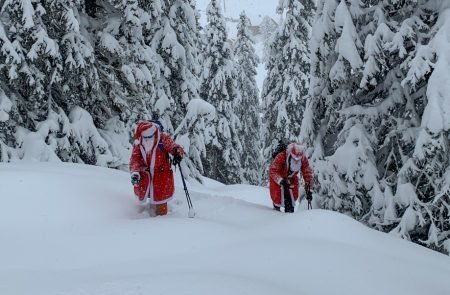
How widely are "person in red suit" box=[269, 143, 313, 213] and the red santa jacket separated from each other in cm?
249

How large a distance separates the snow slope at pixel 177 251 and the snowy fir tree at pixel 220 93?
19.7m

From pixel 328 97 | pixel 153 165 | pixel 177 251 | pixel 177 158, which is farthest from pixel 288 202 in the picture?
pixel 177 251

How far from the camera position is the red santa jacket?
24.0 ft

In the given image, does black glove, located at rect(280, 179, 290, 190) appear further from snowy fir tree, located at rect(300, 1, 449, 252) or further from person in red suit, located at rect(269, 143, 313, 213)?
snowy fir tree, located at rect(300, 1, 449, 252)

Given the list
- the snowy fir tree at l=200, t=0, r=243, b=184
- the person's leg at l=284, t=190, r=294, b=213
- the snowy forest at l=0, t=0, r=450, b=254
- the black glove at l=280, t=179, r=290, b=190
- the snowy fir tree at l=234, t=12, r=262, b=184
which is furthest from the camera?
the snowy fir tree at l=234, t=12, r=262, b=184

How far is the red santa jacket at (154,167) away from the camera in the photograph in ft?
24.0

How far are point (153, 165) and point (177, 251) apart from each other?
243 centimetres

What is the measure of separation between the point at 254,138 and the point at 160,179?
29.0 m

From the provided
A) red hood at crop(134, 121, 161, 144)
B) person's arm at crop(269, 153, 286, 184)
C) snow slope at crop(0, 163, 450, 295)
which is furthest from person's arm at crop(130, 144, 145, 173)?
person's arm at crop(269, 153, 286, 184)

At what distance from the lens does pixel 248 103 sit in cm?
3459

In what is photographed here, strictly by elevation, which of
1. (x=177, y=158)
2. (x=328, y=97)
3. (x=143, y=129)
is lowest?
(x=177, y=158)

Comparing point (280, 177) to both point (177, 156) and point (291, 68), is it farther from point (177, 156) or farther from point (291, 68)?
point (291, 68)

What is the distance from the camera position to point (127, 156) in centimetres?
1224

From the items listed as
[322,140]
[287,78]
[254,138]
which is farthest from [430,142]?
[254,138]
